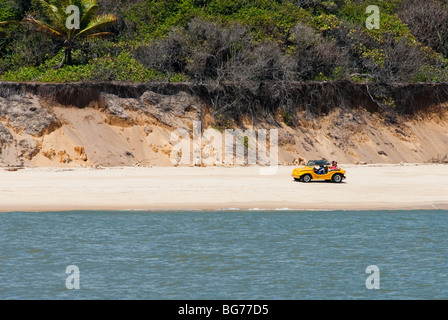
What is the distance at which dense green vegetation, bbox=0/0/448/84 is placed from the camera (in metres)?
36.7

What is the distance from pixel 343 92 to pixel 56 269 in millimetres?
25132

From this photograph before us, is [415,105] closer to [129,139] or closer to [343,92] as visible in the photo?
[343,92]

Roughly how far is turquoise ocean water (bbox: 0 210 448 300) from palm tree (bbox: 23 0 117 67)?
48.6 ft

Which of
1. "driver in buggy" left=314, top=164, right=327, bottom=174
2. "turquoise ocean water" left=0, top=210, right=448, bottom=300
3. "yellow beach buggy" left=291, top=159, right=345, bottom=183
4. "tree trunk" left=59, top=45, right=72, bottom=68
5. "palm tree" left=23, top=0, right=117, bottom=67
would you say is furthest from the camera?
"tree trunk" left=59, top=45, right=72, bottom=68

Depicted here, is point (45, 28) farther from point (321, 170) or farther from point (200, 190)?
point (321, 170)

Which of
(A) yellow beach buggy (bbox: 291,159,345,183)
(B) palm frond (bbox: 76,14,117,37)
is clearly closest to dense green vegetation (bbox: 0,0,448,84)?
(B) palm frond (bbox: 76,14,117,37)

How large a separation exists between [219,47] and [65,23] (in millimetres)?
7850

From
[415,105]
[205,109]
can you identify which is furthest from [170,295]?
[415,105]

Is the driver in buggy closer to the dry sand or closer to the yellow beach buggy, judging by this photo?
the yellow beach buggy

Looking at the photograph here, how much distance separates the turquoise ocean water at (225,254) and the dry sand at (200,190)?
0.43 meters

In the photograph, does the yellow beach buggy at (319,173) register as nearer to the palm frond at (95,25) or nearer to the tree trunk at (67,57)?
the palm frond at (95,25)

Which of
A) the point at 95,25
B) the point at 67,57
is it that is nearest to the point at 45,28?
the point at 67,57

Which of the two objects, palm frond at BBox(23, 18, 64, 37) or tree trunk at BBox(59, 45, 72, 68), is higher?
palm frond at BBox(23, 18, 64, 37)

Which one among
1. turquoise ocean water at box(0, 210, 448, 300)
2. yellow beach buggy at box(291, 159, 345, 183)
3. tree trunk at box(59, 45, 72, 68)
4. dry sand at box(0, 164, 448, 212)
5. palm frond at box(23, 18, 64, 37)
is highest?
palm frond at box(23, 18, 64, 37)
